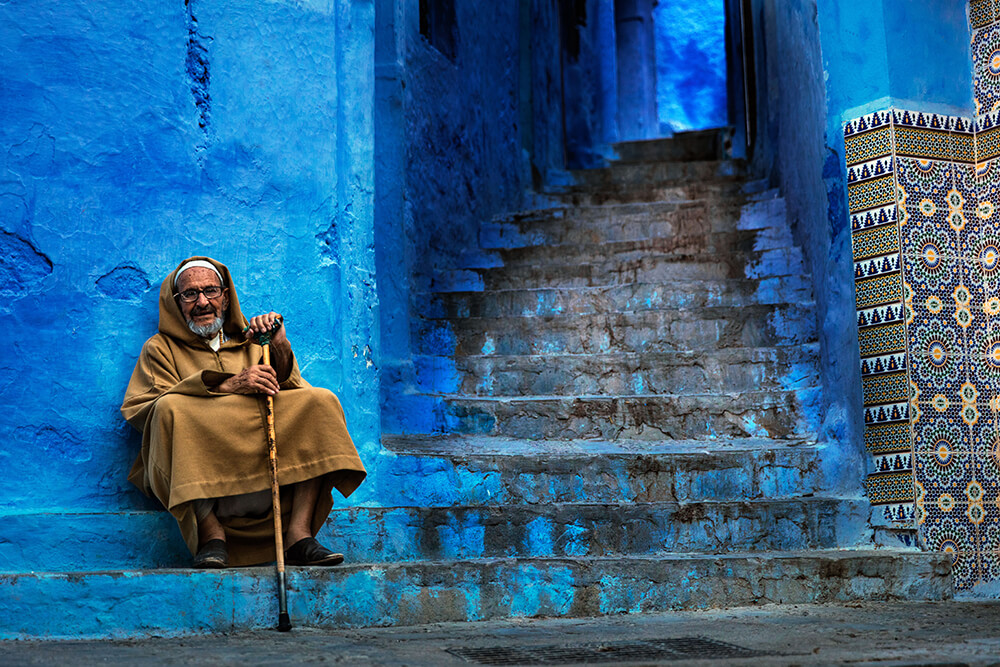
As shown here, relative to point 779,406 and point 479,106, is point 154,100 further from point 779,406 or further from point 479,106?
point 479,106

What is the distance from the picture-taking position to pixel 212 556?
3746 mm

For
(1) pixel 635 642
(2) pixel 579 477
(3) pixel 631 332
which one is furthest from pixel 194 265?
(3) pixel 631 332

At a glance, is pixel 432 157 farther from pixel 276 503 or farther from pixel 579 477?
pixel 276 503

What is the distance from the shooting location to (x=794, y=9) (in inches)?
245

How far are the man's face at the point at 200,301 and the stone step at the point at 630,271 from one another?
2.76 meters

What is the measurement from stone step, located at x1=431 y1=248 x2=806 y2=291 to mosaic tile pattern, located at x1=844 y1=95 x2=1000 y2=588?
4.84 ft

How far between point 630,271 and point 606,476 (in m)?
→ 2.15

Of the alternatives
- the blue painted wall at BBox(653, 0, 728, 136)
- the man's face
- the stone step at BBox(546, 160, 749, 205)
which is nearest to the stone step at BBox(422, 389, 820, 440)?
the man's face

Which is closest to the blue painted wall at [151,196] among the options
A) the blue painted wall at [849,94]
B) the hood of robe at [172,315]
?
the hood of robe at [172,315]

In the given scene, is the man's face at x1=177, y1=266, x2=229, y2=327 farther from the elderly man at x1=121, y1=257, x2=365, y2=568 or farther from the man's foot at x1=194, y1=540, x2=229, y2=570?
the man's foot at x1=194, y1=540, x2=229, y2=570

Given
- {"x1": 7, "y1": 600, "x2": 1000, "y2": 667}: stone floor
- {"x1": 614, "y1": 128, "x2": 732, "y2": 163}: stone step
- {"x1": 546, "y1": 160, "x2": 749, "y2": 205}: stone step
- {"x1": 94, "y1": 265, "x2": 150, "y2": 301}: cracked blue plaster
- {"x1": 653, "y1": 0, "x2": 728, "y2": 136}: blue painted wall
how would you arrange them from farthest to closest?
{"x1": 653, "y1": 0, "x2": 728, "y2": 136}: blue painted wall, {"x1": 614, "y1": 128, "x2": 732, "y2": 163}: stone step, {"x1": 546, "y1": 160, "x2": 749, "y2": 205}: stone step, {"x1": 94, "y1": 265, "x2": 150, "y2": 301}: cracked blue plaster, {"x1": 7, "y1": 600, "x2": 1000, "y2": 667}: stone floor

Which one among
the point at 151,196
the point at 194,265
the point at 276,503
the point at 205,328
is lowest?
the point at 276,503

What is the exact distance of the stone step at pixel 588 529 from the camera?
439 cm

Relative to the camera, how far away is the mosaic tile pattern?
464 cm
